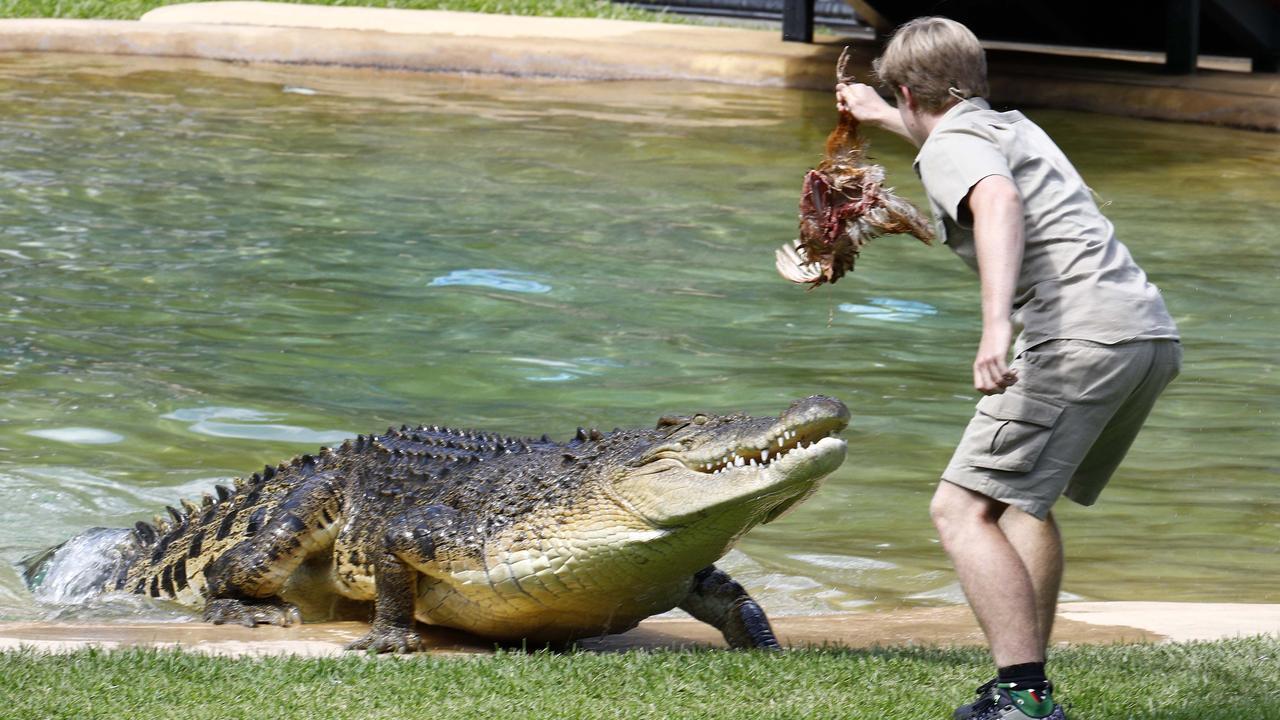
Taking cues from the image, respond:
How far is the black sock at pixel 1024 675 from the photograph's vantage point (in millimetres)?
3613

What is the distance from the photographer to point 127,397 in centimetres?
854

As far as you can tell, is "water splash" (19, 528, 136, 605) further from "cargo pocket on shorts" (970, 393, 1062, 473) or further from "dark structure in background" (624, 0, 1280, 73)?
"dark structure in background" (624, 0, 1280, 73)

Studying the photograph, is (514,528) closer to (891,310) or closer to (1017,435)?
(1017,435)

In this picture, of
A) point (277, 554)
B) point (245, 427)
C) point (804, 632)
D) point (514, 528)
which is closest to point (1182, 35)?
point (245, 427)

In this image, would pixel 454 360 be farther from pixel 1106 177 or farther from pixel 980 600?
pixel 1106 177

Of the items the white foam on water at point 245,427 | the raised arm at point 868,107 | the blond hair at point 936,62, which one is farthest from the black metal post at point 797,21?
the blond hair at point 936,62

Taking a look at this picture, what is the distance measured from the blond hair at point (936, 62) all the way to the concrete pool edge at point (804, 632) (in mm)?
1545

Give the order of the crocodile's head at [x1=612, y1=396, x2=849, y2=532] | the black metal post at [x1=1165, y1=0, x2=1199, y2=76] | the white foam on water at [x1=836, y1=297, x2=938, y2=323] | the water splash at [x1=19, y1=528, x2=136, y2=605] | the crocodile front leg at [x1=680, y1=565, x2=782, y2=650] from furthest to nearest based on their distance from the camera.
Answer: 1. the black metal post at [x1=1165, y1=0, x2=1199, y2=76]
2. the white foam on water at [x1=836, y1=297, x2=938, y2=323]
3. the water splash at [x1=19, y1=528, x2=136, y2=605]
4. the crocodile front leg at [x1=680, y1=565, x2=782, y2=650]
5. the crocodile's head at [x1=612, y1=396, x2=849, y2=532]

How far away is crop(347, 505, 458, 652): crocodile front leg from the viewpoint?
4746 millimetres

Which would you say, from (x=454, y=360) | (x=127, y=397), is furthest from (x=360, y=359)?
(x=127, y=397)

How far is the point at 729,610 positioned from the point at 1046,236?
157 cm

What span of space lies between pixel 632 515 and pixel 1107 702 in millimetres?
1287

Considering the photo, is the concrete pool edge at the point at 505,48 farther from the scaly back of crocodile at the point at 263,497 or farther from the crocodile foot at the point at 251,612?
the crocodile foot at the point at 251,612

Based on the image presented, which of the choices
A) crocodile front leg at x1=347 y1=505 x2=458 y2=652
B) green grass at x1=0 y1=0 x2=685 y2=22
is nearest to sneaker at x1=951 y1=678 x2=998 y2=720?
crocodile front leg at x1=347 y1=505 x2=458 y2=652
